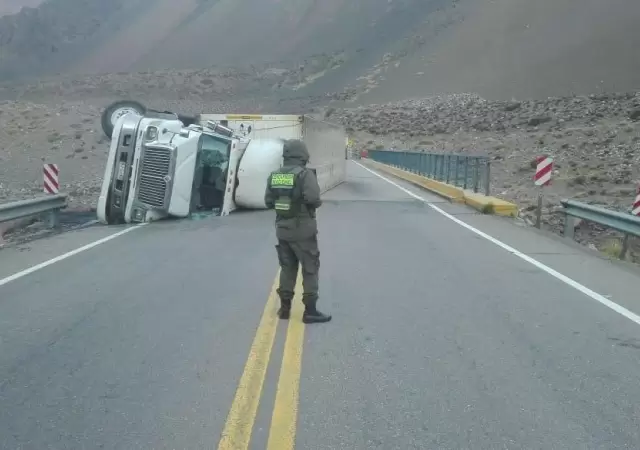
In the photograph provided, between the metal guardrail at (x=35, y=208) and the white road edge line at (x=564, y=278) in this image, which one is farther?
the metal guardrail at (x=35, y=208)

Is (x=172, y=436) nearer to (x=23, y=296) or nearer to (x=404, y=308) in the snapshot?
(x=404, y=308)

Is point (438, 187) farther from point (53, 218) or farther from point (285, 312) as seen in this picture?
point (285, 312)

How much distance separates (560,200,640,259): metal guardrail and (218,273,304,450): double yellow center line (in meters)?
6.88

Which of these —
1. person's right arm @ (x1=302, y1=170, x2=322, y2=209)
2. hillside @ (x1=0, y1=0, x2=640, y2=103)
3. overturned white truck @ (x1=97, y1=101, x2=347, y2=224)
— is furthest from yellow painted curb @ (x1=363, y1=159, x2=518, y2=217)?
hillside @ (x1=0, y1=0, x2=640, y2=103)

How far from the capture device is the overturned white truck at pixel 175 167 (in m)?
15.9

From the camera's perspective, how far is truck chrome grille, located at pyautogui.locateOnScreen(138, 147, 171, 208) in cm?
1580

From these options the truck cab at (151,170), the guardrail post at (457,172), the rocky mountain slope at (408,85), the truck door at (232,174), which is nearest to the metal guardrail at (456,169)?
the guardrail post at (457,172)

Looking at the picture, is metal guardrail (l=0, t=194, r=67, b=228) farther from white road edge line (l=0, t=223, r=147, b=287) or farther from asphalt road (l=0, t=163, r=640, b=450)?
asphalt road (l=0, t=163, r=640, b=450)

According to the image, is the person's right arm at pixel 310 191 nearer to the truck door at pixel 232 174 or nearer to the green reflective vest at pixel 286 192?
the green reflective vest at pixel 286 192

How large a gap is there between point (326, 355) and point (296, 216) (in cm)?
146

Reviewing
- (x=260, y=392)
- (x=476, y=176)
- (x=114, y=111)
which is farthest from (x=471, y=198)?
(x=260, y=392)

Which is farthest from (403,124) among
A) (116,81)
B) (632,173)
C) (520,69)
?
(116,81)

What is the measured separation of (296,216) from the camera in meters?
7.43

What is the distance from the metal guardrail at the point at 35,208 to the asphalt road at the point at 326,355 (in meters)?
1.77
